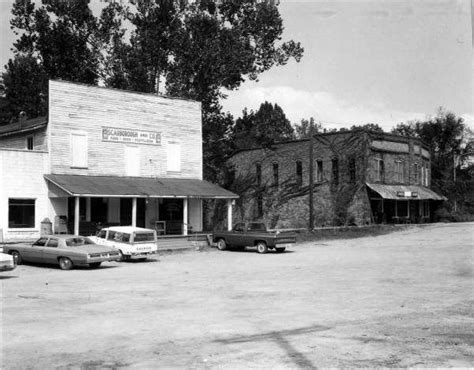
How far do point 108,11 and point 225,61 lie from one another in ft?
36.2

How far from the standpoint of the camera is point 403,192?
49656 mm

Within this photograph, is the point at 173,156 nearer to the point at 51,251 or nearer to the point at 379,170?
the point at 51,251

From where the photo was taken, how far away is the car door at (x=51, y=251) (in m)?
22.0

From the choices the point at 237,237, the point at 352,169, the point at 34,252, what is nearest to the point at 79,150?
the point at 237,237

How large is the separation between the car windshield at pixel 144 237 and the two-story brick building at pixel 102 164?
552cm

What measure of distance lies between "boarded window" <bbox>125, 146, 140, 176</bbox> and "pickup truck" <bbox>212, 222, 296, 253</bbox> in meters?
6.87

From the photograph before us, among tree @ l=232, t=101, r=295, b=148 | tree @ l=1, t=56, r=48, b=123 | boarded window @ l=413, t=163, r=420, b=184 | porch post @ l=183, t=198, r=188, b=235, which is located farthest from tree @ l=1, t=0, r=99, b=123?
boarded window @ l=413, t=163, r=420, b=184

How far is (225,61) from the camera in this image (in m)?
47.9

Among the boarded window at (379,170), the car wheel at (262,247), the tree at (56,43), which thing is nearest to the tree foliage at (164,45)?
the tree at (56,43)

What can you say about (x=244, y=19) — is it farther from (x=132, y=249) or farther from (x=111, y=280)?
(x=111, y=280)

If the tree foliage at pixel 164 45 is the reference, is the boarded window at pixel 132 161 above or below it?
below

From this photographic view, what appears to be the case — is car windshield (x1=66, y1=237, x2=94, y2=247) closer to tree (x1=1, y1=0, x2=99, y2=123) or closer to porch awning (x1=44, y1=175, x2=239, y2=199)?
porch awning (x1=44, y1=175, x2=239, y2=199)

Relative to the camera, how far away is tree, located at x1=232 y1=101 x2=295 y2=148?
65481 millimetres

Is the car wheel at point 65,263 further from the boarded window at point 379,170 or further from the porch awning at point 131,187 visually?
the boarded window at point 379,170
